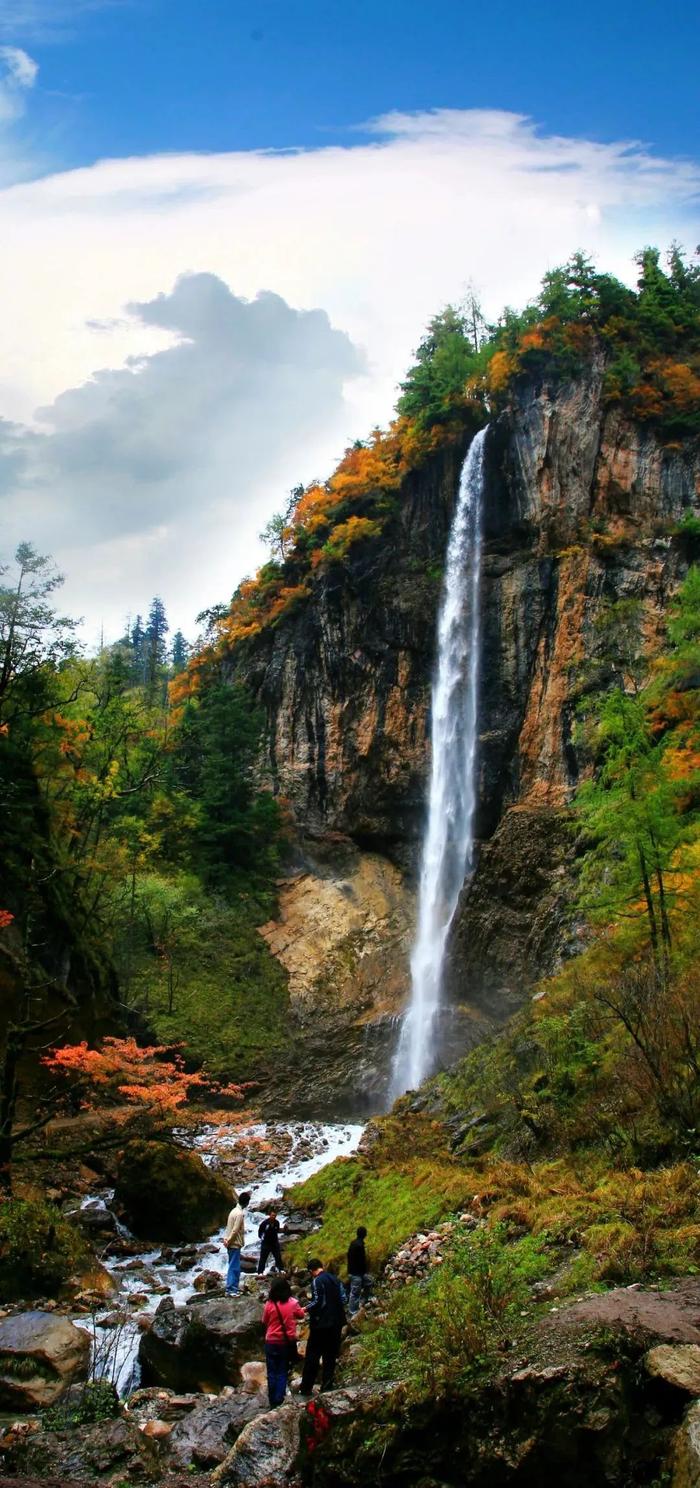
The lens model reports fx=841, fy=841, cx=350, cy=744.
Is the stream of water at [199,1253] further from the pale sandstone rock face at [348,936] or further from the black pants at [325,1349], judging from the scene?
the pale sandstone rock face at [348,936]

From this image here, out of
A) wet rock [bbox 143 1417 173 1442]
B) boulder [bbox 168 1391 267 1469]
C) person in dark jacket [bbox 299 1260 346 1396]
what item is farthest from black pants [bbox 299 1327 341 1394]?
wet rock [bbox 143 1417 173 1442]

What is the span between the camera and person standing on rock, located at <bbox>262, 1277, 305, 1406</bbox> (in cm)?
701

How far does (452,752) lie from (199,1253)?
2378cm

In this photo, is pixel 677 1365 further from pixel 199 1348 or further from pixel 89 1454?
pixel 199 1348

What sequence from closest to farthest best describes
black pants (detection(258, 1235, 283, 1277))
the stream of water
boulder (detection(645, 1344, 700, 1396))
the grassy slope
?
1. boulder (detection(645, 1344, 700, 1396))
2. the stream of water
3. black pants (detection(258, 1235, 283, 1277))
4. the grassy slope

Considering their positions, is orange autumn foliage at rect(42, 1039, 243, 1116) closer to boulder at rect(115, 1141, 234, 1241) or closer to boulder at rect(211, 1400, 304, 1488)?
boulder at rect(115, 1141, 234, 1241)

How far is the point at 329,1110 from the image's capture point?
24562 mm

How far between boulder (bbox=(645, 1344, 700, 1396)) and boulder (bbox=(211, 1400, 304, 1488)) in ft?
8.29

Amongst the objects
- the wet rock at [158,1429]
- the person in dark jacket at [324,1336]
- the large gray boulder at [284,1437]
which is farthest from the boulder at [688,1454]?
the wet rock at [158,1429]

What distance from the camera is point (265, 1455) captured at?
5.82 m

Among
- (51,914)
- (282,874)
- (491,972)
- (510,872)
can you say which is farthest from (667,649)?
(51,914)

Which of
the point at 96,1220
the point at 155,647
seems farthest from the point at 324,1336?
the point at 155,647

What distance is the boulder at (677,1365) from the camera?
429cm

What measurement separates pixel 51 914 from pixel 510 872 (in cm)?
1482
